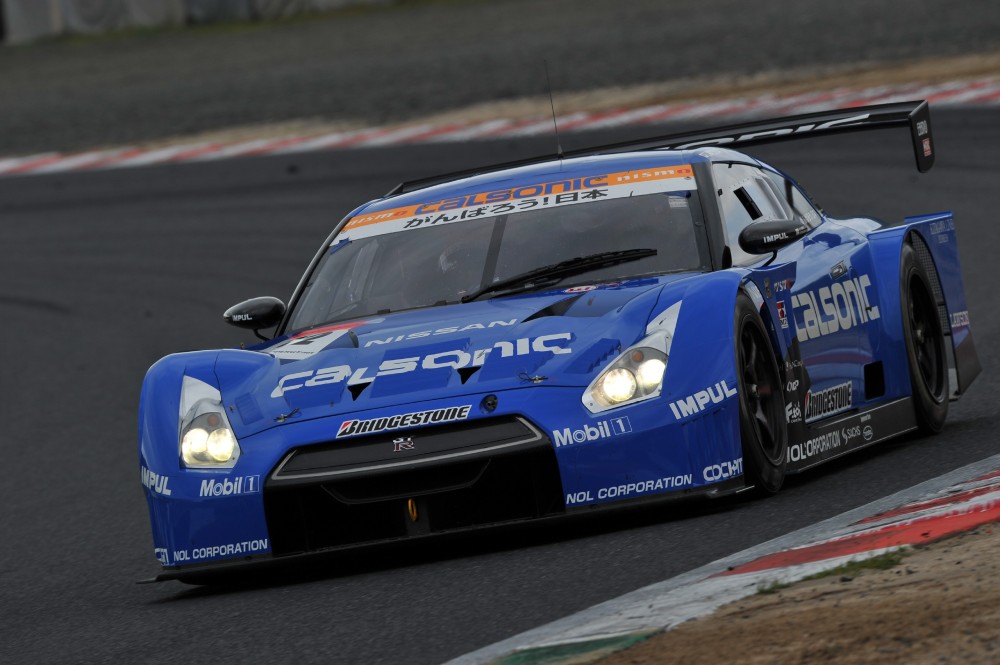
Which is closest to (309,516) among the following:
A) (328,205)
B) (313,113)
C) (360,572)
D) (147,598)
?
(360,572)

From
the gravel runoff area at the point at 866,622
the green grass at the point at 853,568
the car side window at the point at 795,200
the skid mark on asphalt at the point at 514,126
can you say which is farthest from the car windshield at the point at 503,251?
the skid mark on asphalt at the point at 514,126

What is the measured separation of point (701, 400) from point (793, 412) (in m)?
0.82

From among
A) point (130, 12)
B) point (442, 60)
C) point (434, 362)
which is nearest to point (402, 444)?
point (434, 362)

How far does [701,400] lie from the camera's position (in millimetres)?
5820

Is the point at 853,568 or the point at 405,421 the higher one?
the point at 405,421

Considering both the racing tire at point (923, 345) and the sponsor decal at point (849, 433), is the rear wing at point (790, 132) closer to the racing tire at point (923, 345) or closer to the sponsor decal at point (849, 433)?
the racing tire at point (923, 345)

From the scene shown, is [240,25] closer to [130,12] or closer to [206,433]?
[130,12]

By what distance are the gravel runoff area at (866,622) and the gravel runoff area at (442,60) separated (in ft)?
60.3

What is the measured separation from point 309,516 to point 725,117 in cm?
1492

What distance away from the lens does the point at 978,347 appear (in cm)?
1028

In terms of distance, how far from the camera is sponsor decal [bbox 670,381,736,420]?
578cm

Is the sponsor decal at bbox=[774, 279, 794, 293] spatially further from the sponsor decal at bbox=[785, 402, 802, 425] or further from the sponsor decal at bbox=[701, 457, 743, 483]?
the sponsor decal at bbox=[701, 457, 743, 483]

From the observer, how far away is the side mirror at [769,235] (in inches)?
265

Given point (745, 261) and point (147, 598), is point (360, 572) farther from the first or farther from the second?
point (745, 261)
